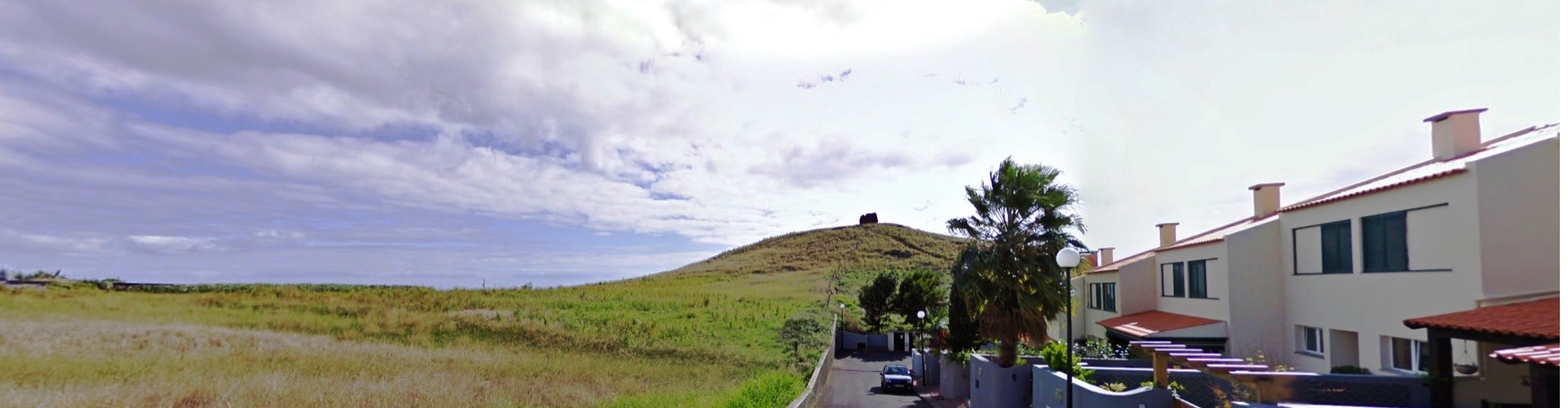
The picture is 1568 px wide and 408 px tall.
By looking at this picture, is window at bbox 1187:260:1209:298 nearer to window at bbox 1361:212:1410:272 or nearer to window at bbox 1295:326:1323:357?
window at bbox 1295:326:1323:357

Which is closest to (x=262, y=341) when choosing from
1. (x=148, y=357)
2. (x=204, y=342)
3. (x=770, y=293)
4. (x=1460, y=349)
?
(x=204, y=342)

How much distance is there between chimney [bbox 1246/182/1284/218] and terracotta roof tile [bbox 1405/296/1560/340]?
40.5 ft

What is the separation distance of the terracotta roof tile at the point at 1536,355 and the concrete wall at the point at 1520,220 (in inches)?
177

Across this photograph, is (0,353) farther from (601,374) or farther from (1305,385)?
(1305,385)

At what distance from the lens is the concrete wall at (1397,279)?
1239cm

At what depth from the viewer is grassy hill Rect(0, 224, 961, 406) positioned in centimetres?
927

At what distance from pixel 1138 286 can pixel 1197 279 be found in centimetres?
431

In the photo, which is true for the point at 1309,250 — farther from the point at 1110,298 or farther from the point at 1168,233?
the point at 1168,233

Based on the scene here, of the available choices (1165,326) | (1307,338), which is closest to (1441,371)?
(1307,338)

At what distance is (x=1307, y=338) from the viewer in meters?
18.0

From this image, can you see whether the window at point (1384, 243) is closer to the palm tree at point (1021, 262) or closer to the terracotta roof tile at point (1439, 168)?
the terracotta roof tile at point (1439, 168)

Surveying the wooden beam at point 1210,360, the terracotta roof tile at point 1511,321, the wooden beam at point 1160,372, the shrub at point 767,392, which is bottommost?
the shrub at point 767,392

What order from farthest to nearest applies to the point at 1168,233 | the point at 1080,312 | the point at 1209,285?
the point at 1080,312 < the point at 1168,233 < the point at 1209,285

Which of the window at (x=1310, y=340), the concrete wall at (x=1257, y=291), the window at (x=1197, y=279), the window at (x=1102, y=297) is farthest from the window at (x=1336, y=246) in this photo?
the window at (x=1102, y=297)
